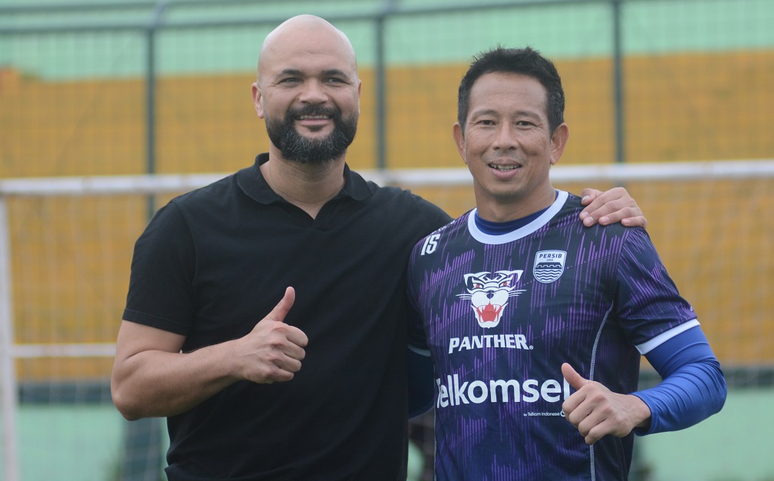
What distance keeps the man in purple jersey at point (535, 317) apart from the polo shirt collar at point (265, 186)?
46 centimetres

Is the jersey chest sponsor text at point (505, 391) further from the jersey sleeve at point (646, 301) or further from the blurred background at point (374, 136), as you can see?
the blurred background at point (374, 136)

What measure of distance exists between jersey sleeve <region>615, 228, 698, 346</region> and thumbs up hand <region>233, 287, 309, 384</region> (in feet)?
2.67

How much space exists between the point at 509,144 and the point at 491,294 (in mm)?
393

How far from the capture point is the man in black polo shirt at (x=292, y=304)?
111 inches

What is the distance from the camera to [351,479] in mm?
2859

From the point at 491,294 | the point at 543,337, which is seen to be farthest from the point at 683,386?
the point at 491,294

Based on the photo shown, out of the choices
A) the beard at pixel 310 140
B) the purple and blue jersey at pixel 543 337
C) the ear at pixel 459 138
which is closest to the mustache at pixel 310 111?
the beard at pixel 310 140

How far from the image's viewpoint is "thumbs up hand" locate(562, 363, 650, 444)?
6.96ft

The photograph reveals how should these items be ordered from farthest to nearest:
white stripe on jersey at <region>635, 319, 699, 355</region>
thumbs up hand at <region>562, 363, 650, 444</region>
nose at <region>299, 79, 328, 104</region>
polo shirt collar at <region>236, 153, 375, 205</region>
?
1. polo shirt collar at <region>236, 153, 375, 205</region>
2. nose at <region>299, 79, 328, 104</region>
3. white stripe on jersey at <region>635, 319, 699, 355</region>
4. thumbs up hand at <region>562, 363, 650, 444</region>

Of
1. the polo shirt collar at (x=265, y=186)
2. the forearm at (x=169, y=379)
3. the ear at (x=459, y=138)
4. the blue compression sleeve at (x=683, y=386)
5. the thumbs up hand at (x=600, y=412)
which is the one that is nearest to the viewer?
the thumbs up hand at (x=600, y=412)

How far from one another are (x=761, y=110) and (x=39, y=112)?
192 inches

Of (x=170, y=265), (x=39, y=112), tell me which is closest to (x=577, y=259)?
(x=170, y=265)

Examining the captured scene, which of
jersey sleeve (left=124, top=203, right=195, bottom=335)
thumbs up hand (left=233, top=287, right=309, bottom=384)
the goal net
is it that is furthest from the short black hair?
the goal net

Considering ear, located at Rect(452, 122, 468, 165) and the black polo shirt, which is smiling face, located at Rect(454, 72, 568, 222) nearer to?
ear, located at Rect(452, 122, 468, 165)
